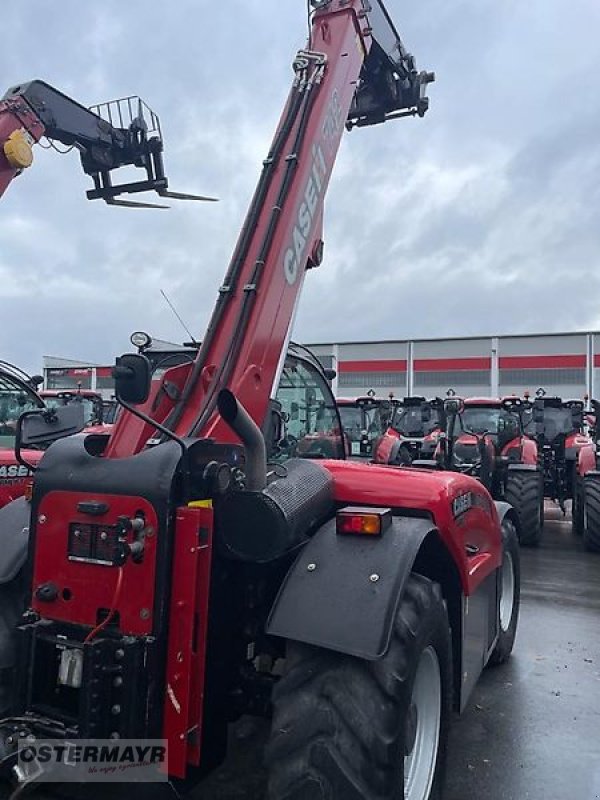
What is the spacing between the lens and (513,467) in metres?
10.1

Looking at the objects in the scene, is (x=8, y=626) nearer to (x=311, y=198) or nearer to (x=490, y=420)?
(x=311, y=198)

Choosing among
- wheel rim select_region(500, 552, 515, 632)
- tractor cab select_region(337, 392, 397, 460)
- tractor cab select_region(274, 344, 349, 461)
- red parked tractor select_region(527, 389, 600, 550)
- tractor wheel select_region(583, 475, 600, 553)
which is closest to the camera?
tractor cab select_region(274, 344, 349, 461)

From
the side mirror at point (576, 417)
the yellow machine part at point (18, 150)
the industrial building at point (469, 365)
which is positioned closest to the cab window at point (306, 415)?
the yellow machine part at point (18, 150)

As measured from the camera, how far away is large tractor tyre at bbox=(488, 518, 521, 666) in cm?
515

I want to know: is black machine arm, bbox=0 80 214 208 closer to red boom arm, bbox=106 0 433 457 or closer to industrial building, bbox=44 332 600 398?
red boom arm, bbox=106 0 433 457

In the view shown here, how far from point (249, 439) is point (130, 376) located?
0.53 metres

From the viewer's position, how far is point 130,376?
254 centimetres

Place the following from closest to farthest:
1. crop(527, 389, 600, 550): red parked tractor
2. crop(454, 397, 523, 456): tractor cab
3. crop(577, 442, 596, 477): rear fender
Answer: crop(577, 442, 596, 477): rear fender < crop(527, 389, 600, 550): red parked tractor < crop(454, 397, 523, 456): tractor cab

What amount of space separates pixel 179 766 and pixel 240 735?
1.50 meters

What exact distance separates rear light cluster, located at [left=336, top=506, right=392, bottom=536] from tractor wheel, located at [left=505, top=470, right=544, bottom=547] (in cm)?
738

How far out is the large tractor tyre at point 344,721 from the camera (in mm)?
2398

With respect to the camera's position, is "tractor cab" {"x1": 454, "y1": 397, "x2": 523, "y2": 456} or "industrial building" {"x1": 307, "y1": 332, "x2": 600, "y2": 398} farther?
"industrial building" {"x1": 307, "y1": 332, "x2": 600, "y2": 398}

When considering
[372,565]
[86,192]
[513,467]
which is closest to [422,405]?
[513,467]

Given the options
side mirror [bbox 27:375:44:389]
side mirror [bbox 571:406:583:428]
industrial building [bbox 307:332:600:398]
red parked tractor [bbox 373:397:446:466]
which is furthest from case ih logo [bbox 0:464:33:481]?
industrial building [bbox 307:332:600:398]
